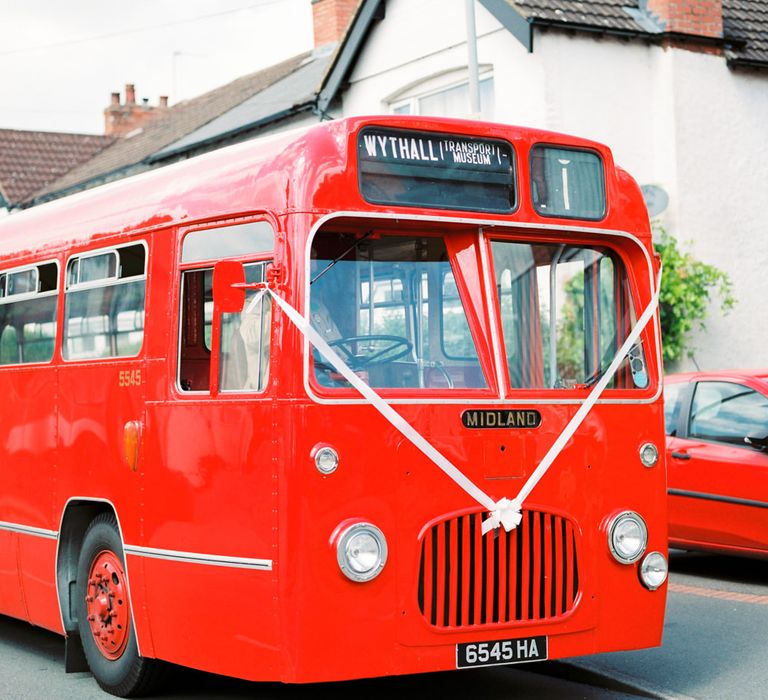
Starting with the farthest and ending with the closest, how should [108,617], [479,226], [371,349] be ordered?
1. [108,617]
2. [479,226]
3. [371,349]

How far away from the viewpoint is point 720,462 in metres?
11.3

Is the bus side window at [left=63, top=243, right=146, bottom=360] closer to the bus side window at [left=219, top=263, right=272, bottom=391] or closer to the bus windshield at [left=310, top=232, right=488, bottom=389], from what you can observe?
the bus side window at [left=219, top=263, right=272, bottom=391]

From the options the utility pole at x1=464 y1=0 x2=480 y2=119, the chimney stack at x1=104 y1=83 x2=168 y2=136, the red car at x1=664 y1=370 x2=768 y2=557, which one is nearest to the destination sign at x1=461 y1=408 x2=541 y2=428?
the red car at x1=664 y1=370 x2=768 y2=557

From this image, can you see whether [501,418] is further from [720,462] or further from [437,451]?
[720,462]

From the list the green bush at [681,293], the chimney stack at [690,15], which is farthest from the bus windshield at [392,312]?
the chimney stack at [690,15]

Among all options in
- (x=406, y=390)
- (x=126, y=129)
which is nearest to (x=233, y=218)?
(x=406, y=390)

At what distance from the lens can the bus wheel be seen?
7.75m

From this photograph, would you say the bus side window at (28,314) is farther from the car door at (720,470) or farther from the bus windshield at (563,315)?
the car door at (720,470)

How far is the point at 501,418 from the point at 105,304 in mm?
2675

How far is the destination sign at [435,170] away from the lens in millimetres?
6863

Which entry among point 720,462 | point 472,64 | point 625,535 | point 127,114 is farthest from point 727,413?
point 127,114

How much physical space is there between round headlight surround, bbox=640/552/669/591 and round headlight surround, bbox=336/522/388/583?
1.53m

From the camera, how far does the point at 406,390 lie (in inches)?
266

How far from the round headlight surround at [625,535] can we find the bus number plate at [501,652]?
0.61 metres
